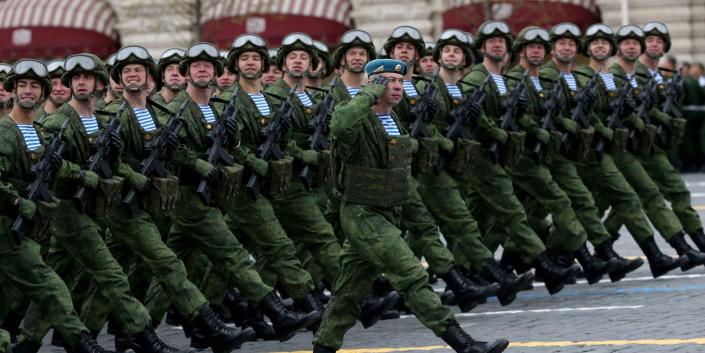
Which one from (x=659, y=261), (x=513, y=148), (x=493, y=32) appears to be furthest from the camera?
(x=659, y=261)

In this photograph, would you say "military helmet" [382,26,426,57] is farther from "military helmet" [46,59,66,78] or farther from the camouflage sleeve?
the camouflage sleeve

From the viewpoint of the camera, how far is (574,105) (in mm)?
15344

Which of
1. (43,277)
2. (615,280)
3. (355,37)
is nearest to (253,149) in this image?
(355,37)

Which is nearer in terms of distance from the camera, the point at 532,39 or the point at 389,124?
the point at 389,124

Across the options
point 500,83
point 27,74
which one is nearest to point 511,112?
point 500,83

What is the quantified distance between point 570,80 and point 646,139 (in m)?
0.92

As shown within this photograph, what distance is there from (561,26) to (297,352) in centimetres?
442

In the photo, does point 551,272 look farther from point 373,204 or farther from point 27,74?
point 27,74

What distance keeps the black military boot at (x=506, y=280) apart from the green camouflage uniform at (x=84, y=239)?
2.91 metres

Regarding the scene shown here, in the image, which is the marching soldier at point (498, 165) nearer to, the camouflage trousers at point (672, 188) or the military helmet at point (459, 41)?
the military helmet at point (459, 41)

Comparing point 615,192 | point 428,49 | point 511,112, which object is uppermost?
point 428,49

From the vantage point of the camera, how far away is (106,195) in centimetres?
1162

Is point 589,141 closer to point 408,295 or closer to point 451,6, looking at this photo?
point 408,295

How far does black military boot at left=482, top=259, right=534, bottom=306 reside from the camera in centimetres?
1342
